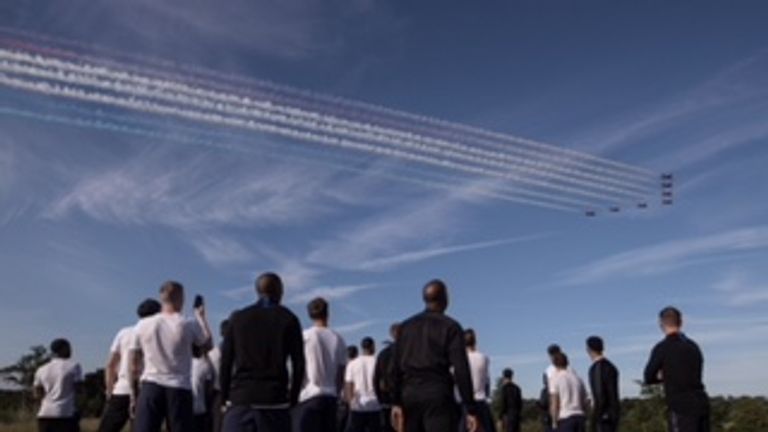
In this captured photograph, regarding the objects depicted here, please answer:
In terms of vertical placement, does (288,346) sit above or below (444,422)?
above

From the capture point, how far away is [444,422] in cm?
762

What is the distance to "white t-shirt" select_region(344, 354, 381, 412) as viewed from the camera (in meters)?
14.7

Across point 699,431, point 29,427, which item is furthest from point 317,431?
point 29,427

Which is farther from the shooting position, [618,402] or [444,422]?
[618,402]

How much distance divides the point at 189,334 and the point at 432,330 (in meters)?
2.73

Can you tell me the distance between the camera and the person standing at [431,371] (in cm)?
762

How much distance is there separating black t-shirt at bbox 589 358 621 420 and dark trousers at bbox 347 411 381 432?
12.0 ft

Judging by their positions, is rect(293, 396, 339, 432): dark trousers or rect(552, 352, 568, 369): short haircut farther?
rect(552, 352, 568, 369): short haircut

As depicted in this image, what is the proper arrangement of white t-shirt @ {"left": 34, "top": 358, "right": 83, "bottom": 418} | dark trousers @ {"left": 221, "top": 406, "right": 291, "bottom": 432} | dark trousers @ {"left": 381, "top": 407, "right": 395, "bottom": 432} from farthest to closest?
dark trousers @ {"left": 381, "top": 407, "right": 395, "bottom": 432}
white t-shirt @ {"left": 34, "top": 358, "right": 83, "bottom": 418}
dark trousers @ {"left": 221, "top": 406, "right": 291, "bottom": 432}

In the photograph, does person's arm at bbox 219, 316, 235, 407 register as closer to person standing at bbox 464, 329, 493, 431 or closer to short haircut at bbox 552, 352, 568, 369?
person standing at bbox 464, 329, 493, 431

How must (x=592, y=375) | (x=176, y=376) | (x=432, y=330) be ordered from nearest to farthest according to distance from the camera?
1. (x=432, y=330)
2. (x=176, y=376)
3. (x=592, y=375)

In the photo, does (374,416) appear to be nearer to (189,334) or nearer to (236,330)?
(189,334)

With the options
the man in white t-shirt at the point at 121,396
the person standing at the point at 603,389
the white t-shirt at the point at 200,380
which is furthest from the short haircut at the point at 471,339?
the man in white t-shirt at the point at 121,396

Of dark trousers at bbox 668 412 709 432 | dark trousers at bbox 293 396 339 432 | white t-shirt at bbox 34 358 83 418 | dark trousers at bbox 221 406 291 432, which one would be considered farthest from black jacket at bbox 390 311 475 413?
white t-shirt at bbox 34 358 83 418
